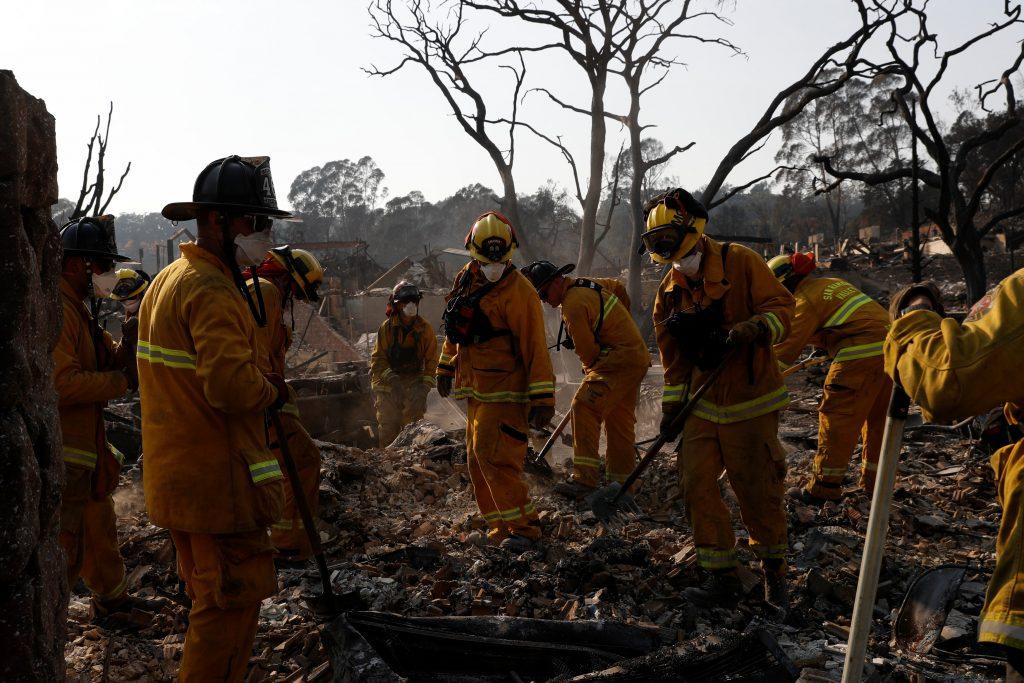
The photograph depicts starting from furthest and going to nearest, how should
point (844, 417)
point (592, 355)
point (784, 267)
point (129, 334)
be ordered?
1. point (592, 355)
2. point (784, 267)
3. point (844, 417)
4. point (129, 334)

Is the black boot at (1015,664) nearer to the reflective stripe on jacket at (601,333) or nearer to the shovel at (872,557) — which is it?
the shovel at (872,557)

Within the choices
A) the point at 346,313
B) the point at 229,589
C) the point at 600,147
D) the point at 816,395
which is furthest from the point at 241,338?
the point at 346,313

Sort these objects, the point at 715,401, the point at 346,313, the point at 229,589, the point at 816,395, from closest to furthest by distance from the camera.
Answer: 1. the point at 229,589
2. the point at 715,401
3. the point at 816,395
4. the point at 346,313

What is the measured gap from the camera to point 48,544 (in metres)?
2.10

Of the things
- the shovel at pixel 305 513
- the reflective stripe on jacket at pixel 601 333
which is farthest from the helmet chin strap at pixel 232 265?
the reflective stripe on jacket at pixel 601 333

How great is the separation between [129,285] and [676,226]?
12.9 feet

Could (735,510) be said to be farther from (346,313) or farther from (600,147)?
(346,313)

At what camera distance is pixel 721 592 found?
4074 millimetres

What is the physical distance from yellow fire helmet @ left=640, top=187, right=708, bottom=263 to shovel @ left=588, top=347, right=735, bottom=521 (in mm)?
622

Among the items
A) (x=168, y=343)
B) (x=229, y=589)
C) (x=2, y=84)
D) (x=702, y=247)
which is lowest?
(x=229, y=589)

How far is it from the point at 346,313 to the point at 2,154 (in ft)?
83.2

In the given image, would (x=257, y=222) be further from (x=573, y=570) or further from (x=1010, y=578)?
(x=1010, y=578)

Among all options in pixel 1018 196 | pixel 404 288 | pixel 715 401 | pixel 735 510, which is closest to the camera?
pixel 715 401

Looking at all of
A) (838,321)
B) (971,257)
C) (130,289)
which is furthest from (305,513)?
(971,257)
